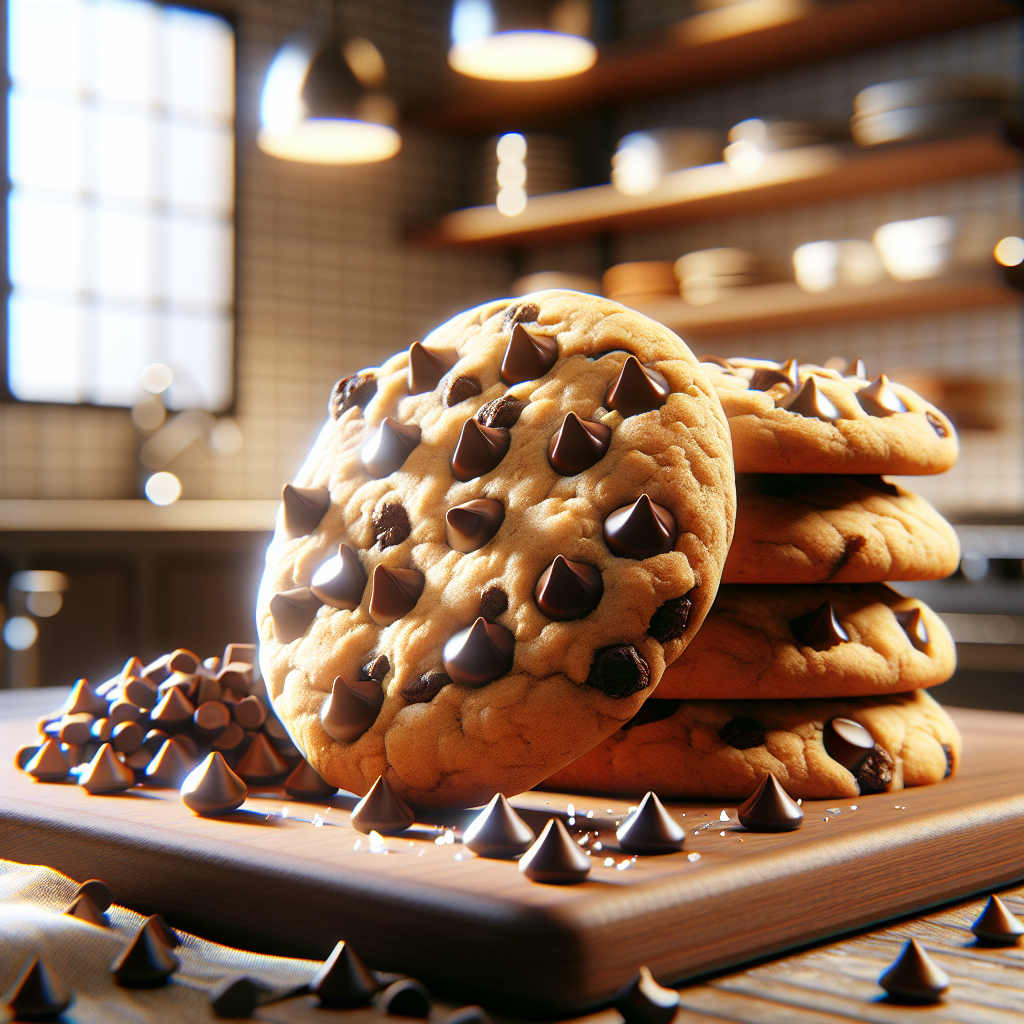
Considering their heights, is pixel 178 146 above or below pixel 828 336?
above

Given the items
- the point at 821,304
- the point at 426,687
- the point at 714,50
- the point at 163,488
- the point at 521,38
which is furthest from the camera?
the point at 163,488

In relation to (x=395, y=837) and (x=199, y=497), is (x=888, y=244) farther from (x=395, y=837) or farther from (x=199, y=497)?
(x=395, y=837)

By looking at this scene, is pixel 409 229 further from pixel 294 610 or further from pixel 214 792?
pixel 214 792

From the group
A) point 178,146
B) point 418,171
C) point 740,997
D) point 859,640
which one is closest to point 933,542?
point 859,640

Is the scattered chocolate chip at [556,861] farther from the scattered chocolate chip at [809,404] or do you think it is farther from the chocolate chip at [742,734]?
the scattered chocolate chip at [809,404]

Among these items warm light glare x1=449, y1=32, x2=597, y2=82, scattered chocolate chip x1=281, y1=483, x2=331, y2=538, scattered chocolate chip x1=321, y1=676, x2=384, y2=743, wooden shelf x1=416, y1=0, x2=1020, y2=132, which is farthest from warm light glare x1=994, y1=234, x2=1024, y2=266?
scattered chocolate chip x1=321, y1=676, x2=384, y2=743

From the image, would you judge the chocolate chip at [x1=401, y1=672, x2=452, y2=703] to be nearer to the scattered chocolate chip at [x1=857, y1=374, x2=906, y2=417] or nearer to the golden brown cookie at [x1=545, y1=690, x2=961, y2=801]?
the golden brown cookie at [x1=545, y1=690, x2=961, y2=801]

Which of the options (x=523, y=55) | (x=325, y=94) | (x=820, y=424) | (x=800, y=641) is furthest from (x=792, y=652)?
(x=325, y=94)
